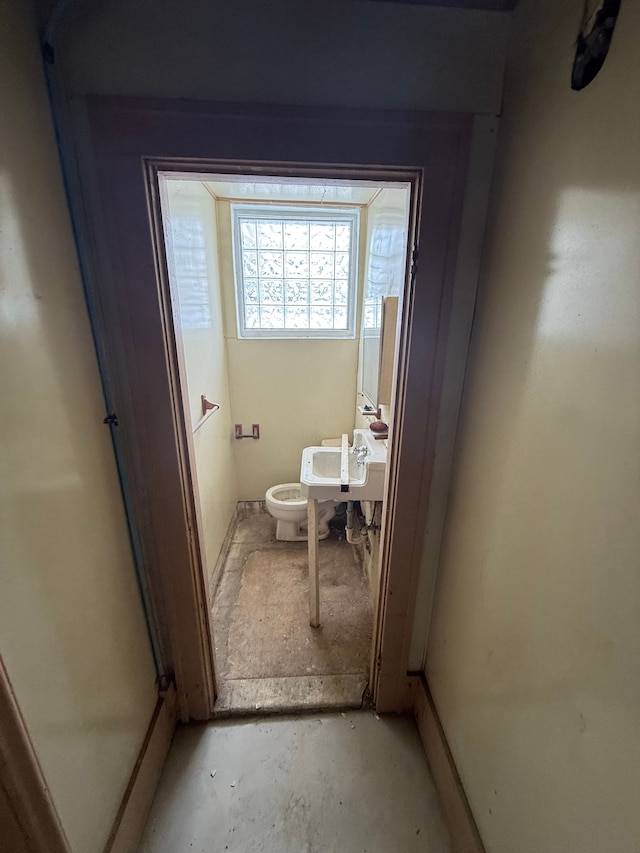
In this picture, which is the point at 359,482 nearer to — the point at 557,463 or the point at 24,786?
the point at 557,463

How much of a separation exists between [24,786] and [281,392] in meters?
2.36

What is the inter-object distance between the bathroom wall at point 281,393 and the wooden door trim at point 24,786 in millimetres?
2273

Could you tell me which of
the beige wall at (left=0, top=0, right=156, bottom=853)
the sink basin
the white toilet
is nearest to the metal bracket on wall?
the white toilet

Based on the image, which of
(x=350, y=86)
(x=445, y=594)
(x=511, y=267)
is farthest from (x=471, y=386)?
(x=350, y=86)

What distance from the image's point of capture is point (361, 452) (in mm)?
2062

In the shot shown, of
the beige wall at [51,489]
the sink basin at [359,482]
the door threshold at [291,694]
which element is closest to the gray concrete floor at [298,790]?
the door threshold at [291,694]

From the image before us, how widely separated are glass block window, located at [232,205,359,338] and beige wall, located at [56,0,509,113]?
181 cm

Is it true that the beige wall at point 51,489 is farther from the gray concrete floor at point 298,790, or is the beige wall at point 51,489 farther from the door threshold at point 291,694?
the door threshold at point 291,694

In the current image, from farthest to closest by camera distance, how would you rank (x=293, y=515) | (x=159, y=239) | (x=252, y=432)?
(x=252, y=432) < (x=293, y=515) < (x=159, y=239)

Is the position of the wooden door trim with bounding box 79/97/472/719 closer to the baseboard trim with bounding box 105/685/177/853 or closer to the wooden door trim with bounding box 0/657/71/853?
the baseboard trim with bounding box 105/685/177/853

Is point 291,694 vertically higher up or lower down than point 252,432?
lower down

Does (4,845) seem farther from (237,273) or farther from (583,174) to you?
(237,273)

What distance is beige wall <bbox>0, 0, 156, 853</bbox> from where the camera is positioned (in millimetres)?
683

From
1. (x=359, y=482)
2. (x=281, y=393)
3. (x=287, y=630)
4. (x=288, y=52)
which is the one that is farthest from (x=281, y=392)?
(x=288, y=52)
